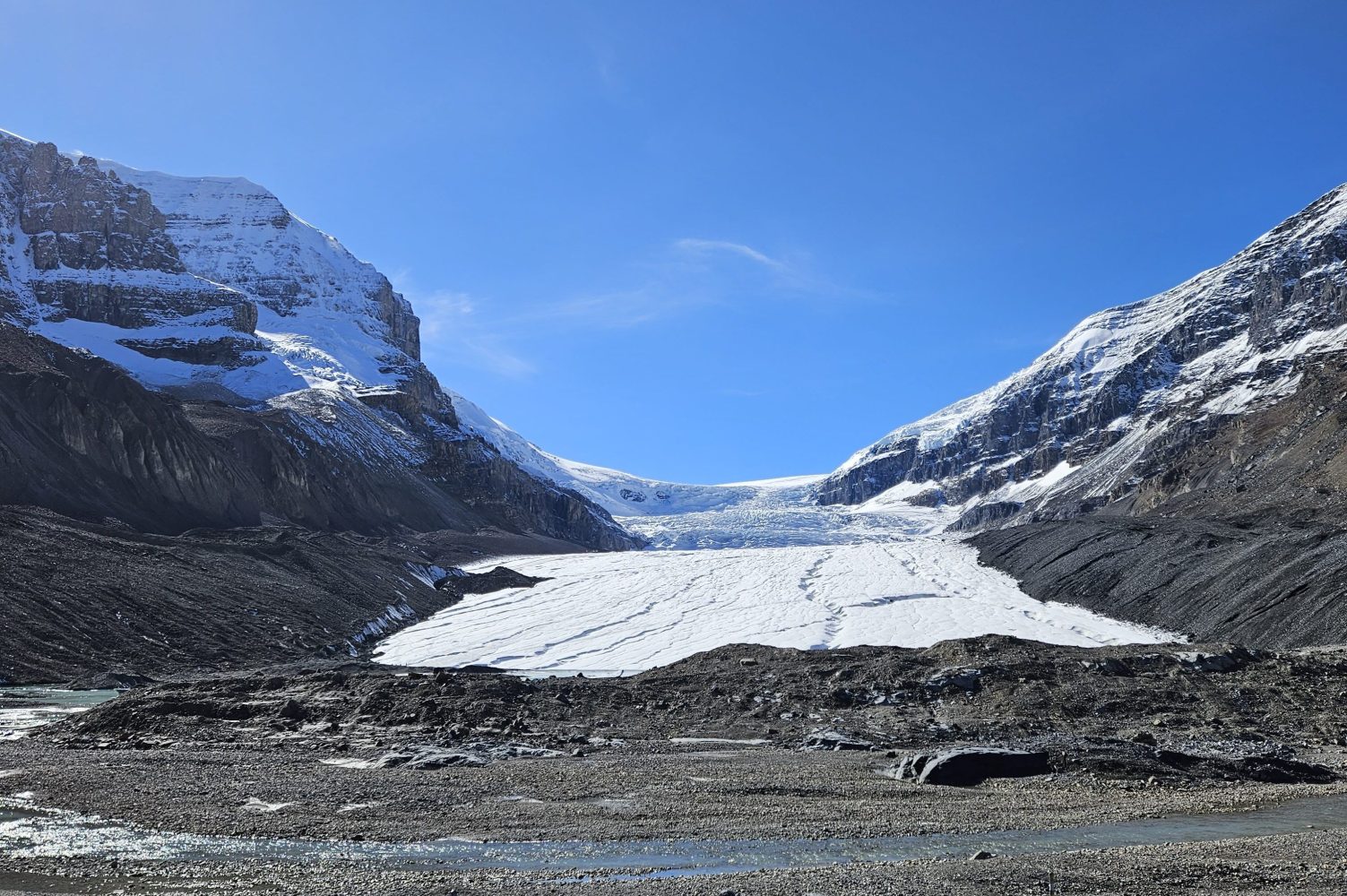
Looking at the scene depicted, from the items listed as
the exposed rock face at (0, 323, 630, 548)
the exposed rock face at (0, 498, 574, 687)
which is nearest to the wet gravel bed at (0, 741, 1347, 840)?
the exposed rock face at (0, 498, 574, 687)

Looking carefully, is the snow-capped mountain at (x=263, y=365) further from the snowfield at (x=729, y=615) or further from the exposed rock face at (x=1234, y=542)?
the exposed rock face at (x=1234, y=542)

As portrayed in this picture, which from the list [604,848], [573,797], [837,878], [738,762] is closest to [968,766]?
[738,762]

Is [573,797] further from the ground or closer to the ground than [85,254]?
closer to the ground

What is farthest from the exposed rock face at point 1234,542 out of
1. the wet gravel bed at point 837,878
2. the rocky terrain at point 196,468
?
the rocky terrain at point 196,468

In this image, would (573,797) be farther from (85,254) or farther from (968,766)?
(85,254)

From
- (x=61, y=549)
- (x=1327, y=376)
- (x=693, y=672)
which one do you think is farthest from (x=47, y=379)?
(x=1327, y=376)

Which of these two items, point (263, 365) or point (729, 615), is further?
point (263, 365)

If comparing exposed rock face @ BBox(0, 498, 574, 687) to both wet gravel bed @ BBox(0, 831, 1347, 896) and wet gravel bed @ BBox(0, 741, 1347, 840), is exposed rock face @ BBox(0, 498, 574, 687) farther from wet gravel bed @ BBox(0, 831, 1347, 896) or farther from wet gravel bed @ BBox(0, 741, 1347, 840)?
wet gravel bed @ BBox(0, 831, 1347, 896)
